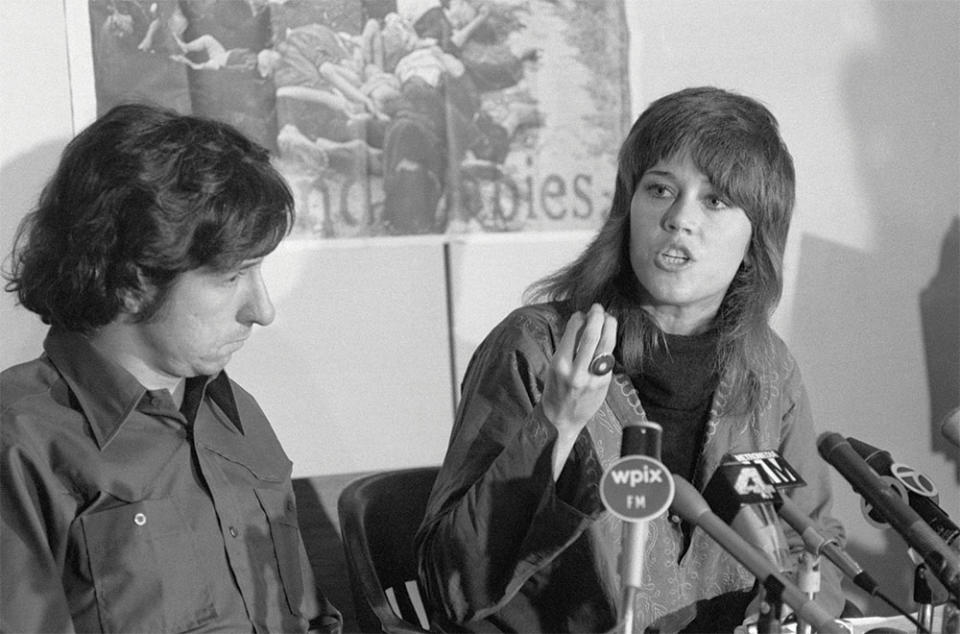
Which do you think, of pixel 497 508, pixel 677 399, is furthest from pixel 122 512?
pixel 677 399

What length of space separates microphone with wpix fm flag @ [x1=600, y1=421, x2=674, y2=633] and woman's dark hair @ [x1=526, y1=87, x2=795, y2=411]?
2.35ft

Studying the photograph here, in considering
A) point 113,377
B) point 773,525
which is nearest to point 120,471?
point 113,377

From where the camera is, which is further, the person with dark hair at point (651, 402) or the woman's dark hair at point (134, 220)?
the person with dark hair at point (651, 402)

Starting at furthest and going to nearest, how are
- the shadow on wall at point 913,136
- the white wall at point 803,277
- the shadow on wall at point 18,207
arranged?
the shadow on wall at point 913,136
the white wall at point 803,277
the shadow on wall at point 18,207

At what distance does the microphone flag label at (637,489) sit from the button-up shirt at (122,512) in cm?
61

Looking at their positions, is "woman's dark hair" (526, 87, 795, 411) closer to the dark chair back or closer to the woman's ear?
the dark chair back

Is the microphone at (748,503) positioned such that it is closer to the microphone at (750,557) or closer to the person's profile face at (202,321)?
the microphone at (750,557)

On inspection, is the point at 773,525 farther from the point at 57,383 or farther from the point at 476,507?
the point at 57,383

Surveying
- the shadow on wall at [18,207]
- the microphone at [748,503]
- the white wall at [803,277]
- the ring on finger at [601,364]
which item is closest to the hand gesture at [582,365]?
the ring on finger at [601,364]

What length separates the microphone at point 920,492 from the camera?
1.20m

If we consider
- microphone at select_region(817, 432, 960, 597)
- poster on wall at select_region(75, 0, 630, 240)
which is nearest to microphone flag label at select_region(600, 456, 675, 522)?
microphone at select_region(817, 432, 960, 597)

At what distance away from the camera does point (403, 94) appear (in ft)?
7.11

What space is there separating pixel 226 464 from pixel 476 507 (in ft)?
1.14

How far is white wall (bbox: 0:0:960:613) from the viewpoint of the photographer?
86.0 inches
